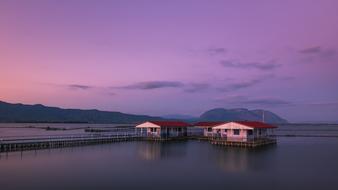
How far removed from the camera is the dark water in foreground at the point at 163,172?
72.9 ft

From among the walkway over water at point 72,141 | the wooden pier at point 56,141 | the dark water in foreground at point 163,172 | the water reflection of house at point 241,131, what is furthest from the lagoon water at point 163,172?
the water reflection of house at point 241,131

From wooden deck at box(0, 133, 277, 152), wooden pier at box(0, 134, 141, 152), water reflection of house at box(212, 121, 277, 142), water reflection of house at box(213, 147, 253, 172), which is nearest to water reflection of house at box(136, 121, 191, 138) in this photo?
wooden deck at box(0, 133, 277, 152)

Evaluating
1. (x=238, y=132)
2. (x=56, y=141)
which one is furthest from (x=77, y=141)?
(x=238, y=132)

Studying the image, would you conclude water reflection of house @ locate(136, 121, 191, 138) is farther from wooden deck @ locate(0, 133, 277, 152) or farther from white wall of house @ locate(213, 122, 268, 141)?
white wall of house @ locate(213, 122, 268, 141)

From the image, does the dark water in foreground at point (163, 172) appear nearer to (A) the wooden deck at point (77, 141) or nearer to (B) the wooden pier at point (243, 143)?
(A) the wooden deck at point (77, 141)

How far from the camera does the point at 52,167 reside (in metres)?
28.3

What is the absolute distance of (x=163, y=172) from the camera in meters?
26.4

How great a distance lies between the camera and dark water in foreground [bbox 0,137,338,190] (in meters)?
22.2

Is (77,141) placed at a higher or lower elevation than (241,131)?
lower

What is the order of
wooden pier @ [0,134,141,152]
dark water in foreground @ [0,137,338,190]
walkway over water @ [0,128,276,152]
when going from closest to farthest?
dark water in foreground @ [0,137,338,190], wooden pier @ [0,134,141,152], walkway over water @ [0,128,276,152]

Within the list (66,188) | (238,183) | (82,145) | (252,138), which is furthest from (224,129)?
(66,188)

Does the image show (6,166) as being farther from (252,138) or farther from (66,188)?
(252,138)

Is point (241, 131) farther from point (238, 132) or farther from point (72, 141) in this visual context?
point (72, 141)

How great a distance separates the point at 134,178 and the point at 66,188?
5039 mm
